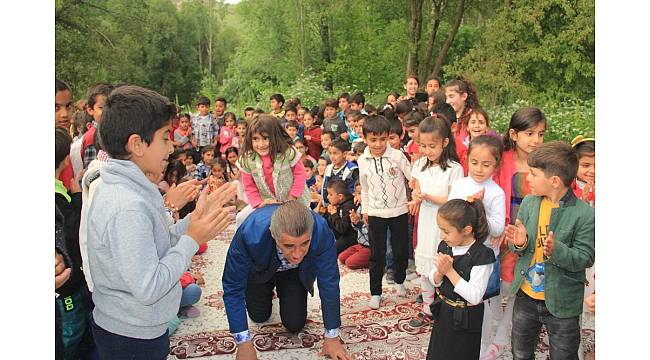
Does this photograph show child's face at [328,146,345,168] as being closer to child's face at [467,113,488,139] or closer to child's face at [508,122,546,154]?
child's face at [467,113,488,139]

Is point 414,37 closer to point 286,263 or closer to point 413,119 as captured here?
point 413,119

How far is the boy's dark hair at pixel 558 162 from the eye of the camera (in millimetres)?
2523

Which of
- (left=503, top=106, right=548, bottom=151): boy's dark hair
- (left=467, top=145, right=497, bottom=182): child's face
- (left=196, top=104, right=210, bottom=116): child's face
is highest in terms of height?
(left=196, top=104, right=210, bottom=116): child's face

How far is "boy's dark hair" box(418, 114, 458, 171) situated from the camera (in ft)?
11.6

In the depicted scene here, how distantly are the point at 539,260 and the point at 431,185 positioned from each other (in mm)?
1058

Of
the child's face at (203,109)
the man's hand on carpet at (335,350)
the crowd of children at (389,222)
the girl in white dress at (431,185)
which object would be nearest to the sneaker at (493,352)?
the crowd of children at (389,222)

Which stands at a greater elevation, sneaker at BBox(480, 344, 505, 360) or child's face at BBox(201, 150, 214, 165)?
child's face at BBox(201, 150, 214, 165)

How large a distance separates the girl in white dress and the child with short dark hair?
300mm

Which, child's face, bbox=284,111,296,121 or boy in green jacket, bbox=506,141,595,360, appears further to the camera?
child's face, bbox=284,111,296,121

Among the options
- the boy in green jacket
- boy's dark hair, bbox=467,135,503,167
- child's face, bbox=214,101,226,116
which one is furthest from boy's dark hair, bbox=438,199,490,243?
child's face, bbox=214,101,226,116

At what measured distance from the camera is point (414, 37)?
642 inches

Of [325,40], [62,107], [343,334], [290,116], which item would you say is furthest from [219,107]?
[325,40]

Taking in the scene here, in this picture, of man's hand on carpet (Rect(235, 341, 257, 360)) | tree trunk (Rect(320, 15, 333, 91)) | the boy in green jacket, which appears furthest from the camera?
tree trunk (Rect(320, 15, 333, 91))

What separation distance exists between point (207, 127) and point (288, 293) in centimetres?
558
